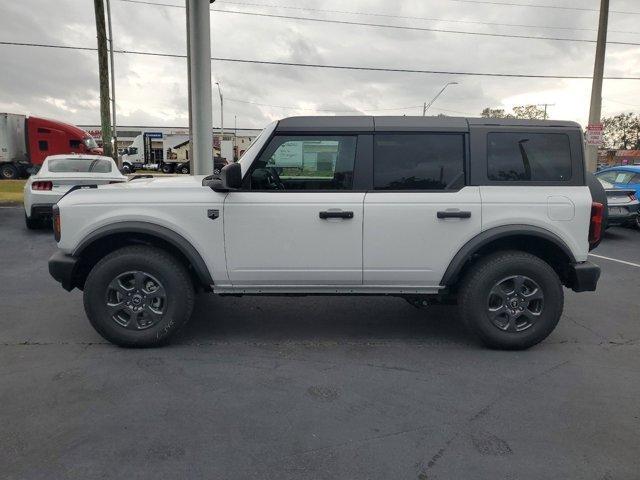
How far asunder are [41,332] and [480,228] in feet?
12.8

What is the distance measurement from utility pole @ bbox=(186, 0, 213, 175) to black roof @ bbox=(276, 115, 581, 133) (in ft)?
20.8

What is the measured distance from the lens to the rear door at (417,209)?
12.7ft

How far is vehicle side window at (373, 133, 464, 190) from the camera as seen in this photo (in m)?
3.95

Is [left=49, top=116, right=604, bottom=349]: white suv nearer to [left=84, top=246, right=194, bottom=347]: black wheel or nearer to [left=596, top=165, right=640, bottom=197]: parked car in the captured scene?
[left=84, top=246, right=194, bottom=347]: black wheel

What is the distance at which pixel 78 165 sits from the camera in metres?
9.76

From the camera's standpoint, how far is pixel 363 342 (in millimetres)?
4223

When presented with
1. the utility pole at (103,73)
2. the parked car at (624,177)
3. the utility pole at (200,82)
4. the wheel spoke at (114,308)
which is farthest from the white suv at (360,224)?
the utility pole at (103,73)

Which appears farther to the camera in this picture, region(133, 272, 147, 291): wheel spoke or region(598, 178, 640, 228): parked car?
region(598, 178, 640, 228): parked car

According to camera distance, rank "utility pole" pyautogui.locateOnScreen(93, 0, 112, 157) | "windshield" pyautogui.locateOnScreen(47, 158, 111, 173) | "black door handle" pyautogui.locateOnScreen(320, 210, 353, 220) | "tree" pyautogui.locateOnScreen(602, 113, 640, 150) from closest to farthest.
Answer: "black door handle" pyautogui.locateOnScreen(320, 210, 353, 220) → "windshield" pyautogui.locateOnScreen(47, 158, 111, 173) → "utility pole" pyautogui.locateOnScreen(93, 0, 112, 157) → "tree" pyautogui.locateOnScreen(602, 113, 640, 150)

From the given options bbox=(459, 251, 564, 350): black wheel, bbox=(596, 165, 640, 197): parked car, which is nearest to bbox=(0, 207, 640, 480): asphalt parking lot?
bbox=(459, 251, 564, 350): black wheel

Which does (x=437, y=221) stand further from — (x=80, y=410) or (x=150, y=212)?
(x=80, y=410)

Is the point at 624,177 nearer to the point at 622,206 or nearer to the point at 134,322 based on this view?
the point at 622,206

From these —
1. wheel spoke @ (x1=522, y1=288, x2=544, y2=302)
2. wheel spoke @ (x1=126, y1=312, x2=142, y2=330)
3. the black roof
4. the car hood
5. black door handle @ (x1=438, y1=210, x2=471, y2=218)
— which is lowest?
wheel spoke @ (x1=126, y1=312, x2=142, y2=330)

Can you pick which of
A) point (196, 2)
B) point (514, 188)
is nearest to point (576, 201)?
point (514, 188)
